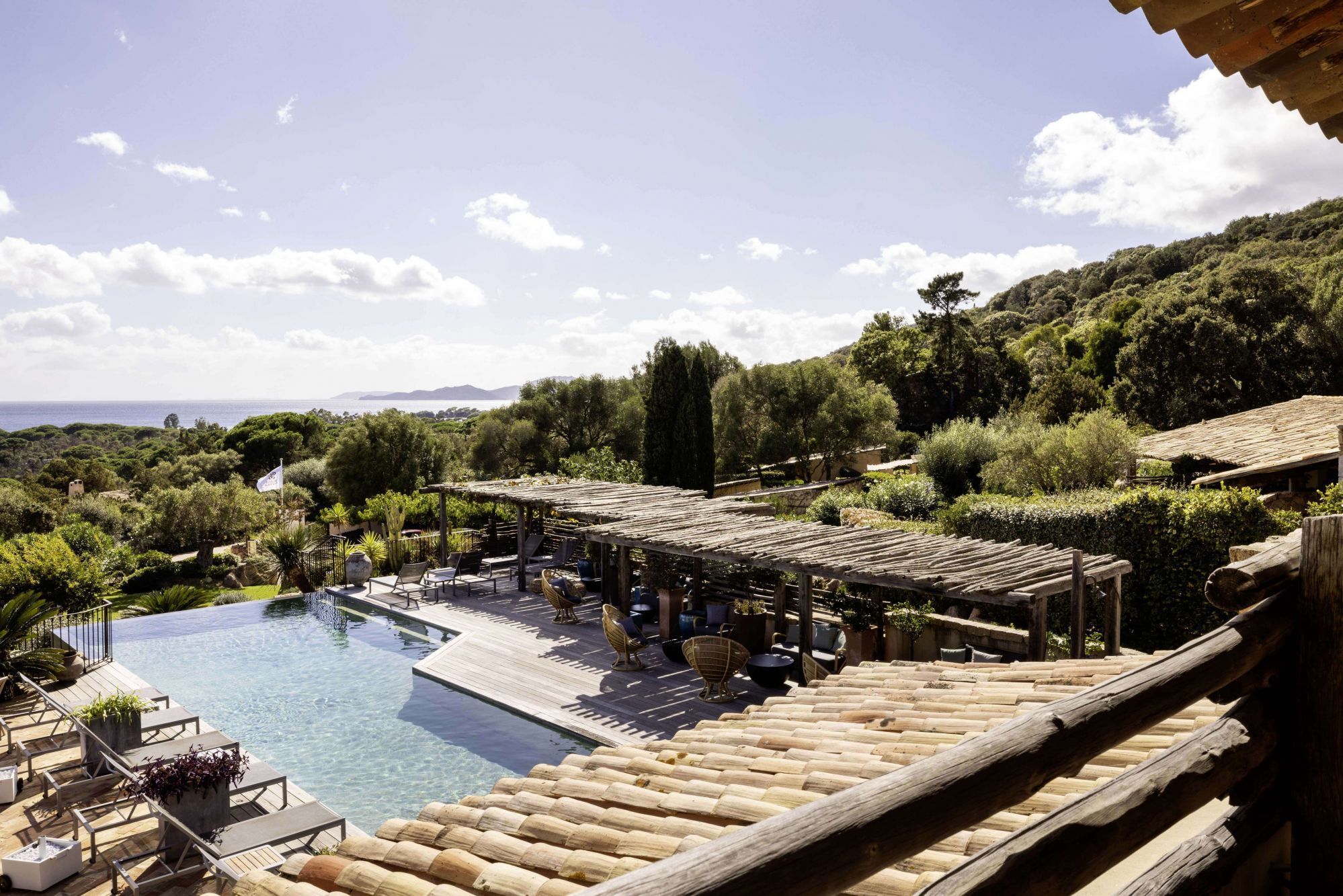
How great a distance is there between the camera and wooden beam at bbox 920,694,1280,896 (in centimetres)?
135

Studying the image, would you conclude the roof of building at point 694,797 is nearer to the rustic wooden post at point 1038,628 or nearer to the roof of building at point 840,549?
the rustic wooden post at point 1038,628

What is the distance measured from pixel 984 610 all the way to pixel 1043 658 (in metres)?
4.12

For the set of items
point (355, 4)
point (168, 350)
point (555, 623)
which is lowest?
point (555, 623)

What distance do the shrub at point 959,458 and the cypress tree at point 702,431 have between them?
7450mm

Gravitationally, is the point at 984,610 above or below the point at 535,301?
below

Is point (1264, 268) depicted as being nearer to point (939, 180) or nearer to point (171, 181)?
point (939, 180)

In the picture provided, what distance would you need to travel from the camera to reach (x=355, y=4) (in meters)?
13.8

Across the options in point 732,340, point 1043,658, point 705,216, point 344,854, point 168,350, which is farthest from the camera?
point 732,340

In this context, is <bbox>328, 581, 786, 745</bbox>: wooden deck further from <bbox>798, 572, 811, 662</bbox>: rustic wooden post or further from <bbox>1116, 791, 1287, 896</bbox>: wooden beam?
<bbox>1116, 791, 1287, 896</bbox>: wooden beam

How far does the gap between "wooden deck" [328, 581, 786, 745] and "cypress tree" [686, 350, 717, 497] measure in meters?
11.9

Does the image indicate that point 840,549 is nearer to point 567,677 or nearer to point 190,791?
point 567,677

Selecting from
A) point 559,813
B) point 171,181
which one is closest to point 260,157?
point 171,181

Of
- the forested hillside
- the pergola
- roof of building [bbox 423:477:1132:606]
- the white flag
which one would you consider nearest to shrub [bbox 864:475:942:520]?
roof of building [bbox 423:477:1132:606]

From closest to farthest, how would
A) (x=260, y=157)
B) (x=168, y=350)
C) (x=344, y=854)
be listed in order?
(x=344, y=854), (x=260, y=157), (x=168, y=350)
